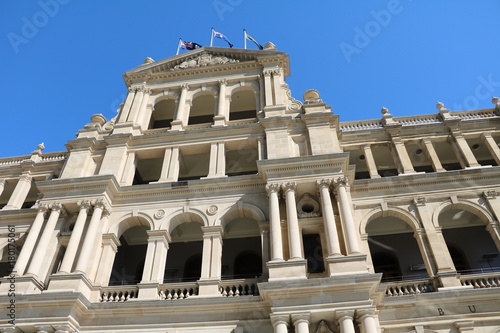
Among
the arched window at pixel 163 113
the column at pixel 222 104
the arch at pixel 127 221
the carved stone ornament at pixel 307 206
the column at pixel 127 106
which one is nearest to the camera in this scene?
the carved stone ornament at pixel 307 206

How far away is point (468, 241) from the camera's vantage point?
72.1 ft

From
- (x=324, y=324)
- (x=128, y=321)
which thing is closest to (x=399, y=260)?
(x=324, y=324)

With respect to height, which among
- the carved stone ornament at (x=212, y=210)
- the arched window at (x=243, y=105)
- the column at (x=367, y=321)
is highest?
the arched window at (x=243, y=105)

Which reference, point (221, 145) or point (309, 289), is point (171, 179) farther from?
point (309, 289)

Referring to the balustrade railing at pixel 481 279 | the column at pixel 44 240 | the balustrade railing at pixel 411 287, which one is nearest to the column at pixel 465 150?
the balustrade railing at pixel 481 279

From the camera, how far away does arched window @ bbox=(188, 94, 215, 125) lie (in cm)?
2833

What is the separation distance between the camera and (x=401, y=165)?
2156 centimetres

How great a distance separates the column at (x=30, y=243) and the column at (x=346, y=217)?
14314 mm

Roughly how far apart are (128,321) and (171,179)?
25.5ft

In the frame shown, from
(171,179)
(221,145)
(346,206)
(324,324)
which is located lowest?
(324,324)

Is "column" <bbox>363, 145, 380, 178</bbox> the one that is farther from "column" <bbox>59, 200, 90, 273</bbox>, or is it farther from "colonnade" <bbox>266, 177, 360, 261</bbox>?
"column" <bbox>59, 200, 90, 273</bbox>

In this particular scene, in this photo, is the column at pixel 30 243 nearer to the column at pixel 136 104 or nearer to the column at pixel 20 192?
the column at pixel 20 192

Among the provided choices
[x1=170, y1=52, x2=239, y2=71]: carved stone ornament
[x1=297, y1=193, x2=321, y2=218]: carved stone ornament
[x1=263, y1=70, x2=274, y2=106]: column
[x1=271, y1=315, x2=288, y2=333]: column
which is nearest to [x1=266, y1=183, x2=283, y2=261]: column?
[x1=297, y1=193, x2=321, y2=218]: carved stone ornament

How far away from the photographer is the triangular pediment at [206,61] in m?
27.9
